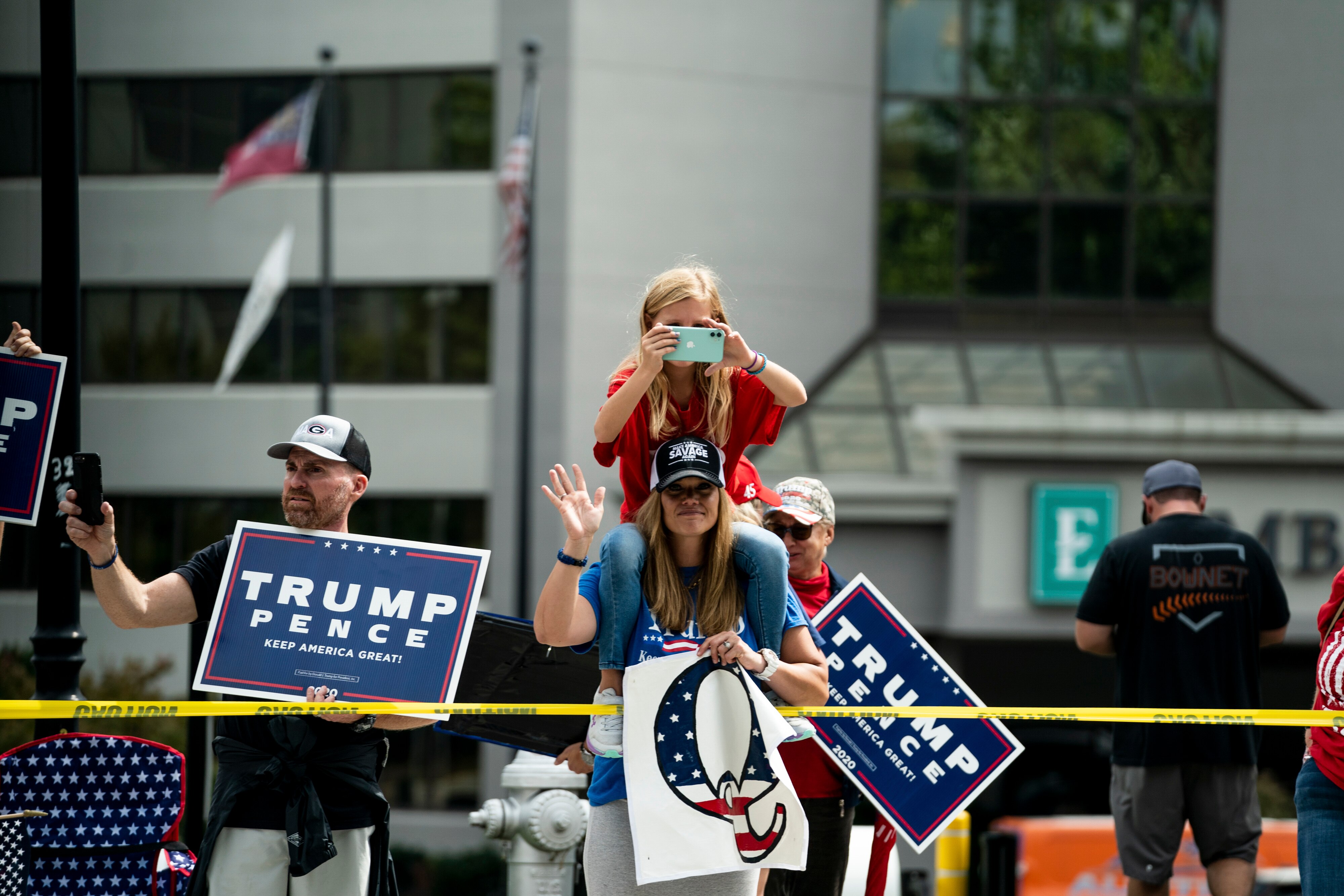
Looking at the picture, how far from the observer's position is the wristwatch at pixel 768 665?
12.5 feet

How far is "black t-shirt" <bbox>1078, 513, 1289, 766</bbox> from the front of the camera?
544 centimetres

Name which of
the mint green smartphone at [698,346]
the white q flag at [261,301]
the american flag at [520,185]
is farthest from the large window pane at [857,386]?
the mint green smartphone at [698,346]

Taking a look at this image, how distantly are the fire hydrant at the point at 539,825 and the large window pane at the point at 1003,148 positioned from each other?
1863 cm

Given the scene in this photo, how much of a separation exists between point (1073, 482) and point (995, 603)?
1.99 m

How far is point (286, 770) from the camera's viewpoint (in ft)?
12.8

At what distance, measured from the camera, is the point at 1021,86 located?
73.5ft

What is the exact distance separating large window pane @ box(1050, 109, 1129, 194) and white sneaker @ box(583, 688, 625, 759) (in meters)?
Answer: 20.4

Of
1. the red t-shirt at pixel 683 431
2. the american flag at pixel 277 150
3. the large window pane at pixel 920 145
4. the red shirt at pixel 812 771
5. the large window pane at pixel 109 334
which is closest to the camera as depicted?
the red t-shirt at pixel 683 431

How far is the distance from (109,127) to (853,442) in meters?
14.7

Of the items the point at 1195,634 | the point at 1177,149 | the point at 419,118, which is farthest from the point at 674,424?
the point at 1177,149

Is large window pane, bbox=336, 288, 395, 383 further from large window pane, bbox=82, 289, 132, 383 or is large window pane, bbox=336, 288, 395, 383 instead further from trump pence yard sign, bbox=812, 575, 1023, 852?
trump pence yard sign, bbox=812, 575, 1023, 852

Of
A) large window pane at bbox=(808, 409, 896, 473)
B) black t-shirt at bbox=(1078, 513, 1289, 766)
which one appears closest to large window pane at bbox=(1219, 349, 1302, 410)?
large window pane at bbox=(808, 409, 896, 473)

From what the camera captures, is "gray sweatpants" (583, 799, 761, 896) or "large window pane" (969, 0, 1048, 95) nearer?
"gray sweatpants" (583, 799, 761, 896)

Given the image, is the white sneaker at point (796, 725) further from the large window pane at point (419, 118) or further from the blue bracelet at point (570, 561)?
the large window pane at point (419, 118)
